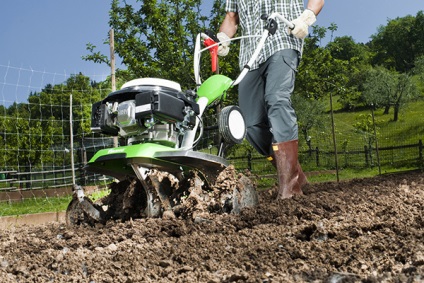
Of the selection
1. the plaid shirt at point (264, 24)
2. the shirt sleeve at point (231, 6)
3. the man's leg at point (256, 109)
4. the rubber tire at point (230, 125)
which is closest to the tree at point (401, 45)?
the shirt sleeve at point (231, 6)

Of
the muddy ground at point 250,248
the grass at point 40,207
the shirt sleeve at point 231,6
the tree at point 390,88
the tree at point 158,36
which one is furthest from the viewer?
the tree at point 390,88

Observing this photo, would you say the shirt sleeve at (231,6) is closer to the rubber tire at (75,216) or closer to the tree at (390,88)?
the rubber tire at (75,216)

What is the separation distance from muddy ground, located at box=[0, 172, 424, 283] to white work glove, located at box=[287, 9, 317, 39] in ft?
4.38

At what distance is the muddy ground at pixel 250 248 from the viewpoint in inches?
74.9

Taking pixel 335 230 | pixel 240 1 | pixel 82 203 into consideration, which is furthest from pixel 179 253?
pixel 240 1

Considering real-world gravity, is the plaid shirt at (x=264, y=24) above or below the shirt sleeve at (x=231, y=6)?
below

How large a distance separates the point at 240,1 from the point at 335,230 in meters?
2.87

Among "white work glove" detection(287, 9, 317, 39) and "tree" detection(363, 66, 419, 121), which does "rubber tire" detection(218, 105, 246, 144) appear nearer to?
"white work glove" detection(287, 9, 317, 39)

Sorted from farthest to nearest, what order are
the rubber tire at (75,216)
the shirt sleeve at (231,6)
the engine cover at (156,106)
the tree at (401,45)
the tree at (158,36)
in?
the tree at (401,45)
the tree at (158,36)
the shirt sleeve at (231,6)
the rubber tire at (75,216)
the engine cover at (156,106)

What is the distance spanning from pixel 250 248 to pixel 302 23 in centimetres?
230

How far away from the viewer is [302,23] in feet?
13.5

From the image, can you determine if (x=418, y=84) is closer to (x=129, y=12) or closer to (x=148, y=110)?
(x=129, y=12)

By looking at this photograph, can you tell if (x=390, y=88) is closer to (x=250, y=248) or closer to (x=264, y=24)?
(x=264, y=24)

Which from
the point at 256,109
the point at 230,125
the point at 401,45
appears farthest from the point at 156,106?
the point at 401,45
